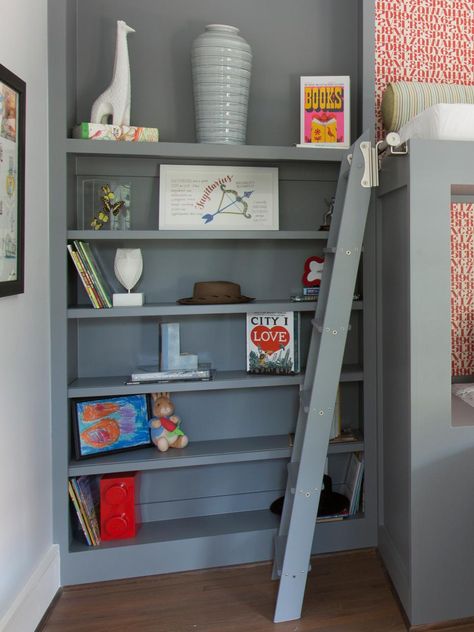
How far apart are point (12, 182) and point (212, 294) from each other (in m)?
0.83

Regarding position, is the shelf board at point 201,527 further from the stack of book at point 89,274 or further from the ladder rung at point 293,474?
the stack of book at point 89,274

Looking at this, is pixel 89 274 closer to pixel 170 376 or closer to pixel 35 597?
pixel 170 376

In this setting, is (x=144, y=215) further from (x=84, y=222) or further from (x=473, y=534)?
(x=473, y=534)

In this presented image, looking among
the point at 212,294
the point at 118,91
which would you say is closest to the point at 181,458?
the point at 212,294

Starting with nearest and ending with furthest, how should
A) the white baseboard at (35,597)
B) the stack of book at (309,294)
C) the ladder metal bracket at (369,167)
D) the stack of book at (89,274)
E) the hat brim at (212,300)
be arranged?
the white baseboard at (35,597) < the ladder metal bracket at (369,167) < the stack of book at (89,274) < the hat brim at (212,300) < the stack of book at (309,294)

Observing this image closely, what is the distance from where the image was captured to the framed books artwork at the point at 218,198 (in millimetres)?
2104

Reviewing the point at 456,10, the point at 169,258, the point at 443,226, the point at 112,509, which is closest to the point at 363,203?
the point at 443,226

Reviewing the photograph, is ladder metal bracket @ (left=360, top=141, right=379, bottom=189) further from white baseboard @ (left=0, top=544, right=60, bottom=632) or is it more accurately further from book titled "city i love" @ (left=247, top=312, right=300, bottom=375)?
white baseboard @ (left=0, top=544, right=60, bottom=632)

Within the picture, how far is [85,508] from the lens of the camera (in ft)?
6.57

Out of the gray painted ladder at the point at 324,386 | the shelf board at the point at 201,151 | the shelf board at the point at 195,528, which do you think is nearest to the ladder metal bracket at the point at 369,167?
the gray painted ladder at the point at 324,386

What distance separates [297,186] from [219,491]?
1377mm

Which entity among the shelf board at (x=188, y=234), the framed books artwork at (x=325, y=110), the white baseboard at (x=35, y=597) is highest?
the framed books artwork at (x=325, y=110)

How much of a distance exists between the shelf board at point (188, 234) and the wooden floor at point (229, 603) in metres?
1.33

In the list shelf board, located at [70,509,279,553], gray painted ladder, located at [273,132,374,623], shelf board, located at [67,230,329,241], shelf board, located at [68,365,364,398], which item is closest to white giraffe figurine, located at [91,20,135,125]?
shelf board, located at [67,230,329,241]
